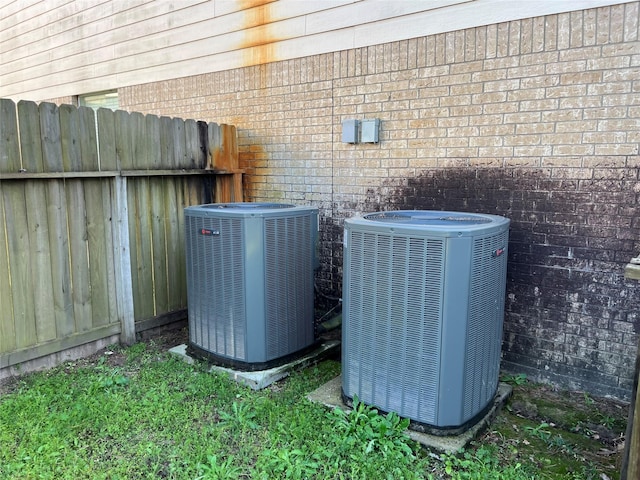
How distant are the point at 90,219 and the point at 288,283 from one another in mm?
1760

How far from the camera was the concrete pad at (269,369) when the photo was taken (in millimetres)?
3432

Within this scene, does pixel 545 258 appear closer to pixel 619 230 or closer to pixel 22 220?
pixel 619 230

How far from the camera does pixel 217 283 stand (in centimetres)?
361

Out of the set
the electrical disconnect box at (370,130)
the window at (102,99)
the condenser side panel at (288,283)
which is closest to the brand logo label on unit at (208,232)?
Answer: the condenser side panel at (288,283)

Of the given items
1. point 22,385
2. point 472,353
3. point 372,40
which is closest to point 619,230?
point 472,353

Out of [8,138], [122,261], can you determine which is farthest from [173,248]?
[8,138]

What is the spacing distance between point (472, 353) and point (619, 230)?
137cm

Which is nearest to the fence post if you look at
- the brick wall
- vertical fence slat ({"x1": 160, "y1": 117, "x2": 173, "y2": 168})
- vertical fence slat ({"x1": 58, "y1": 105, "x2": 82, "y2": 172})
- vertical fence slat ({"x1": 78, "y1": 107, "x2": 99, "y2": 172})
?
vertical fence slat ({"x1": 78, "y1": 107, "x2": 99, "y2": 172})

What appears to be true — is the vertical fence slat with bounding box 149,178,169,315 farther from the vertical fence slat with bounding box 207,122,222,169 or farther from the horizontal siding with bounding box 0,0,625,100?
the horizontal siding with bounding box 0,0,625,100

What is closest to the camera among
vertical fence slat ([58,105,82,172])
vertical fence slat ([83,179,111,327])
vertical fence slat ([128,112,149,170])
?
vertical fence slat ([58,105,82,172])

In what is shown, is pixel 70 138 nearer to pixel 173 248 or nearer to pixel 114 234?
pixel 114 234

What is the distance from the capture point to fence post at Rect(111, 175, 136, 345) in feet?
13.4

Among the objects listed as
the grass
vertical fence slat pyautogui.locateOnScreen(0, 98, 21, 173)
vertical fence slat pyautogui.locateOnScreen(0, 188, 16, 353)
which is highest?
vertical fence slat pyautogui.locateOnScreen(0, 98, 21, 173)

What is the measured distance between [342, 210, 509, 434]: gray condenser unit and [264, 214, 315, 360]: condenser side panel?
0.81 metres
